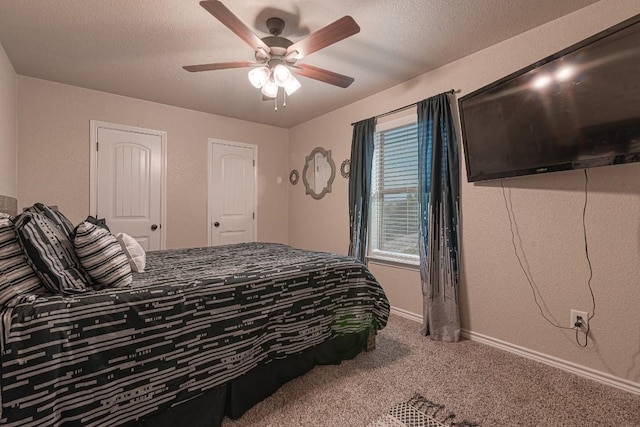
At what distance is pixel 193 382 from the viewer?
1.46 metres

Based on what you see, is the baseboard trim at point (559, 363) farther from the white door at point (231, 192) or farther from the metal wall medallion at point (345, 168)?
the white door at point (231, 192)

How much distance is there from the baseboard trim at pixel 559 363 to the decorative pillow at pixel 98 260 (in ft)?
8.82

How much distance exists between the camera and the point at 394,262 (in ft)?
10.8

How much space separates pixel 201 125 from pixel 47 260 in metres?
3.19

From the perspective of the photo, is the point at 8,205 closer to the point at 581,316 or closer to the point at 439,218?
the point at 439,218

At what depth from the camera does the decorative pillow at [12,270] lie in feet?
3.86

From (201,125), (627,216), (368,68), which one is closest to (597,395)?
(627,216)

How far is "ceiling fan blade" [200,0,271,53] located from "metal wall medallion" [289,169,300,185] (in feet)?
9.25

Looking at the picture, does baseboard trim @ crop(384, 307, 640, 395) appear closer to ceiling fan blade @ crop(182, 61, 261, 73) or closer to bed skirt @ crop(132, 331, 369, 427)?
bed skirt @ crop(132, 331, 369, 427)

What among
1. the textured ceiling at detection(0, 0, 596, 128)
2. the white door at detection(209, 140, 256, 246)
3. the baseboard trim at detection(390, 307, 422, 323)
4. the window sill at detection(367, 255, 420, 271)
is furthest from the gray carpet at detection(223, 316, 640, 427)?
the white door at detection(209, 140, 256, 246)

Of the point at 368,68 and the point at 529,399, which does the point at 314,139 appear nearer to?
the point at 368,68

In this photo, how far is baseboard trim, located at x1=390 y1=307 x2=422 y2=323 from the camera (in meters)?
3.04

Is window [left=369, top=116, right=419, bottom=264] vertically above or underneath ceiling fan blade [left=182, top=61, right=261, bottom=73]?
underneath

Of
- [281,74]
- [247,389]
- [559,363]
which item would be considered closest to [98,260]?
[247,389]
